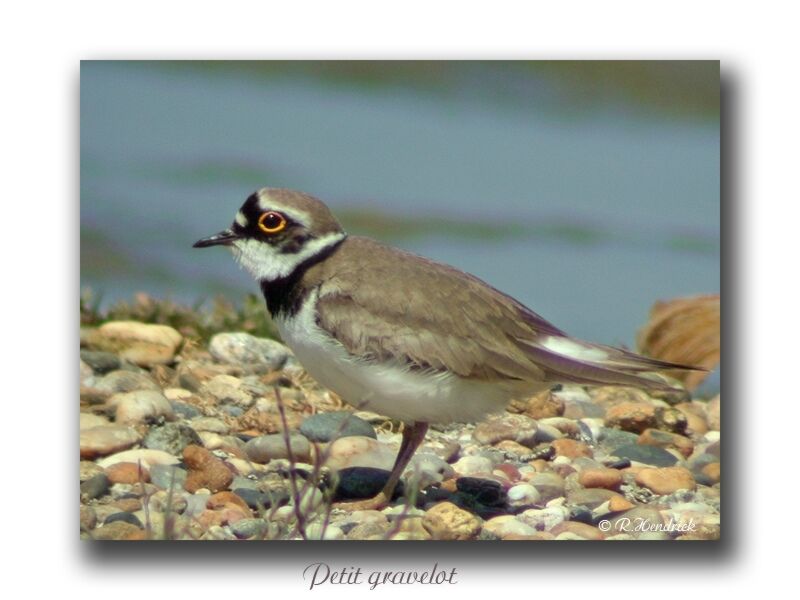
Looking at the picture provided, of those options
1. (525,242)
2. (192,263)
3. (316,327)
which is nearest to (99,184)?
(192,263)

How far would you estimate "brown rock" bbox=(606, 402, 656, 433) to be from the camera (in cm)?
698

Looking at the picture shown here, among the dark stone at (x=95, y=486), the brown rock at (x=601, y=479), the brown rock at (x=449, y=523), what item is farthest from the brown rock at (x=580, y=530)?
the dark stone at (x=95, y=486)

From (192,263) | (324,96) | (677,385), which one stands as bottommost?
(677,385)

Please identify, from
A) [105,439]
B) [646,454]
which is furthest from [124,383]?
[646,454]

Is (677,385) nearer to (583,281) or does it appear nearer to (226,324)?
(583,281)

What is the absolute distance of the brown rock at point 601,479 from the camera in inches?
262

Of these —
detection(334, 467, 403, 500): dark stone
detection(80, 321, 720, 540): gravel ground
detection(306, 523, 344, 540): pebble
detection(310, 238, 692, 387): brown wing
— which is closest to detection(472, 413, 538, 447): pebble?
detection(80, 321, 720, 540): gravel ground

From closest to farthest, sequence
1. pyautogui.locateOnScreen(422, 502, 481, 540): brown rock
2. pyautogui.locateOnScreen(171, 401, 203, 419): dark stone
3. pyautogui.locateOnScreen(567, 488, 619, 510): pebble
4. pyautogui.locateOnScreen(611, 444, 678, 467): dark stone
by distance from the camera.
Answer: pyautogui.locateOnScreen(422, 502, 481, 540): brown rock → pyautogui.locateOnScreen(567, 488, 619, 510): pebble → pyautogui.locateOnScreen(611, 444, 678, 467): dark stone → pyautogui.locateOnScreen(171, 401, 203, 419): dark stone

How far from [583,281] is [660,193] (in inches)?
20.6

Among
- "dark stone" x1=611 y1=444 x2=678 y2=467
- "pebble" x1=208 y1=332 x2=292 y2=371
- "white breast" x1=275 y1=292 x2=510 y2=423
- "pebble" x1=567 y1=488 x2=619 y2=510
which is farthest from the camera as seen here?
"pebble" x1=208 y1=332 x2=292 y2=371

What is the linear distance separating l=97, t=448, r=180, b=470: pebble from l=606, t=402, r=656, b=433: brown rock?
77.2 inches

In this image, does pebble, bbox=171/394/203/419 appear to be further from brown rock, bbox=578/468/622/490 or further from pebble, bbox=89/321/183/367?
brown rock, bbox=578/468/622/490

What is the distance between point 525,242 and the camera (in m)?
6.98

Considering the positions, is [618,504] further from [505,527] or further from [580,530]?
[505,527]
